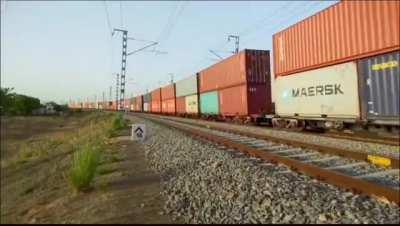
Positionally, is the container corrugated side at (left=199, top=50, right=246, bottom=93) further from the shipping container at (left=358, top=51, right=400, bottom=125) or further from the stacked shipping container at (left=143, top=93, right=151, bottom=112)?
the stacked shipping container at (left=143, top=93, right=151, bottom=112)

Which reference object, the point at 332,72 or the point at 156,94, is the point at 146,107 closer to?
the point at 156,94

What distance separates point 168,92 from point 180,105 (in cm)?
895

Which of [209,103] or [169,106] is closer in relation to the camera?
[209,103]

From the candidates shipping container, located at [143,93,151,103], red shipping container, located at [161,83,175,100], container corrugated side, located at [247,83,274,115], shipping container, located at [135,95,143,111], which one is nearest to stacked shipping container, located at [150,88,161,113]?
shipping container, located at [143,93,151,103]

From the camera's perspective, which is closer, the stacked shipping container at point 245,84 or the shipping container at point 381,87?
the shipping container at point 381,87

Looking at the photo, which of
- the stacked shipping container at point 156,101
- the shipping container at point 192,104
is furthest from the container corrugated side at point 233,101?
the stacked shipping container at point 156,101

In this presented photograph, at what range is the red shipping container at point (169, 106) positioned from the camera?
55.4 metres

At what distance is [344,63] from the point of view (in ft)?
49.5

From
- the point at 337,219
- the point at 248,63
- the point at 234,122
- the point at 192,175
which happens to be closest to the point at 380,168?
the point at 192,175

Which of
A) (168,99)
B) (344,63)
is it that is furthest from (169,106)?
(344,63)

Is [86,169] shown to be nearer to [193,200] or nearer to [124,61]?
[193,200]

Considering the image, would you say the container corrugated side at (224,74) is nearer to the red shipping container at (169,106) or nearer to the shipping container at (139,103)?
the red shipping container at (169,106)

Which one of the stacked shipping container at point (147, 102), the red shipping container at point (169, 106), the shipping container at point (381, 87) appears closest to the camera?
the shipping container at point (381, 87)

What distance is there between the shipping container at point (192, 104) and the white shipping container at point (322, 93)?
66.5 ft
